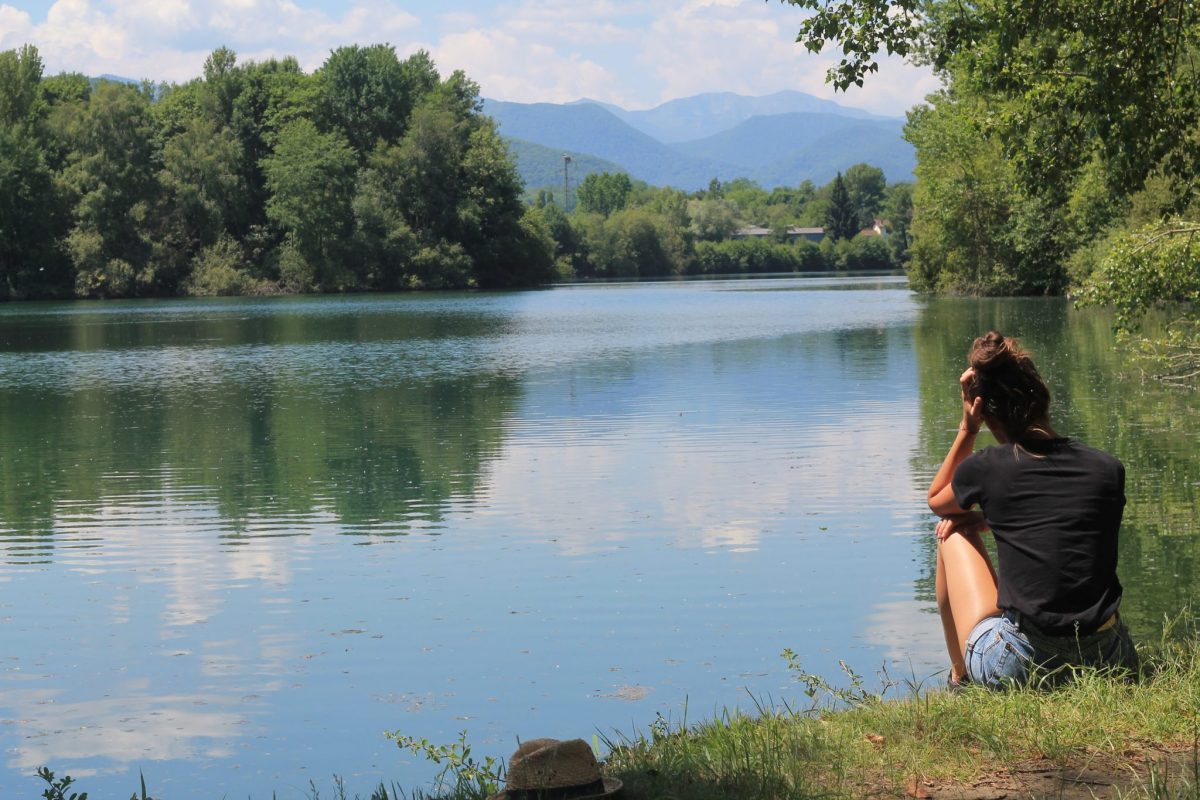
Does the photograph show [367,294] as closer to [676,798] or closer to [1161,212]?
[1161,212]

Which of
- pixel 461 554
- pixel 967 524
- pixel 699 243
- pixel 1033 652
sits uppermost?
pixel 699 243

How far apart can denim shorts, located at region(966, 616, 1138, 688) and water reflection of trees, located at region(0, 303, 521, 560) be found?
7.88m

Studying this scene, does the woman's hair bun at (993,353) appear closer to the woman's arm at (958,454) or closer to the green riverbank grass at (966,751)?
the woman's arm at (958,454)

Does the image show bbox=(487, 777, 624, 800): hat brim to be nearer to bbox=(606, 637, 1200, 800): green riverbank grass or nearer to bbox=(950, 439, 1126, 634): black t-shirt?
bbox=(606, 637, 1200, 800): green riverbank grass

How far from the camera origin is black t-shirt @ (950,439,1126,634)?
201 inches

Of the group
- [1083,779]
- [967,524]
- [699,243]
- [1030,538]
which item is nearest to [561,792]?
[1083,779]

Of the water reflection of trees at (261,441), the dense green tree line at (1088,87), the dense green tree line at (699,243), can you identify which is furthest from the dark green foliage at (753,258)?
the dense green tree line at (1088,87)

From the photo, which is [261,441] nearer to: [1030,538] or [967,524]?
[967,524]

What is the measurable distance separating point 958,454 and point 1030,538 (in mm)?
660

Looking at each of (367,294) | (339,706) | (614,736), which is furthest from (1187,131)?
(367,294)

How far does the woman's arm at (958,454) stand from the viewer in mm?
5520

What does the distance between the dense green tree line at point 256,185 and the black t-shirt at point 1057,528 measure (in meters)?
85.7

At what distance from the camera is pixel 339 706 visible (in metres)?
7.62

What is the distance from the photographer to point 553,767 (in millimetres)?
4191
